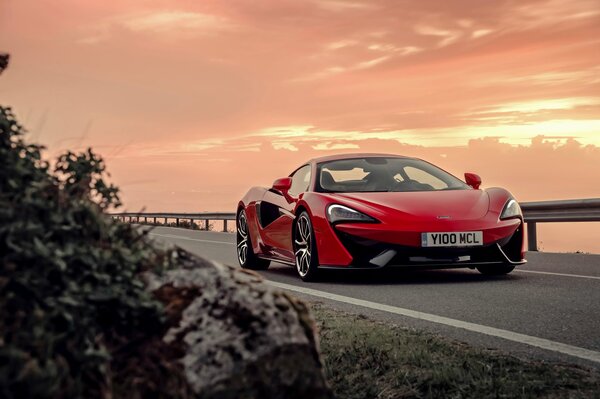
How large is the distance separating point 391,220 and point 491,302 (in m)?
1.57

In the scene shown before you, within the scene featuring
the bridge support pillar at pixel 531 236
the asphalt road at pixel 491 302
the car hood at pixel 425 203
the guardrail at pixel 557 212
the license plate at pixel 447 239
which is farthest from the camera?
the bridge support pillar at pixel 531 236

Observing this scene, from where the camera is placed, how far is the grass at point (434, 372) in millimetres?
3914

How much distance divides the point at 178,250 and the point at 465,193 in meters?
7.01

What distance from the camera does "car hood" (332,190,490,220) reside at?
8547 mm

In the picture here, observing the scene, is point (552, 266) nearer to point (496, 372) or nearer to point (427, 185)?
point (427, 185)

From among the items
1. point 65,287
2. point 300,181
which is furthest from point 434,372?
point 300,181

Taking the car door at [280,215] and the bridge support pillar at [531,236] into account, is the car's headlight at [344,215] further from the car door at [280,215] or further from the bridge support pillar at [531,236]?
the bridge support pillar at [531,236]

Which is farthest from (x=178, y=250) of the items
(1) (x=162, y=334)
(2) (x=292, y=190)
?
(2) (x=292, y=190)

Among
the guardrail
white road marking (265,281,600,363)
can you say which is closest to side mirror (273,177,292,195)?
white road marking (265,281,600,363)

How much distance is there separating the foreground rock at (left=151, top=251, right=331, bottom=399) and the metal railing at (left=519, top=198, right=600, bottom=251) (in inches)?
448

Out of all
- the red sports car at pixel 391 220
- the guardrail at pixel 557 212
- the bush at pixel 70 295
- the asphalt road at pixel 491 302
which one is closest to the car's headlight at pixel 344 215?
the red sports car at pixel 391 220

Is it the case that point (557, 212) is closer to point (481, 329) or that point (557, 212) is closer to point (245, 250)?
point (245, 250)

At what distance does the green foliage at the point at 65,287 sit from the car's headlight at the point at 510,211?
679cm

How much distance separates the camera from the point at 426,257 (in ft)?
27.8
